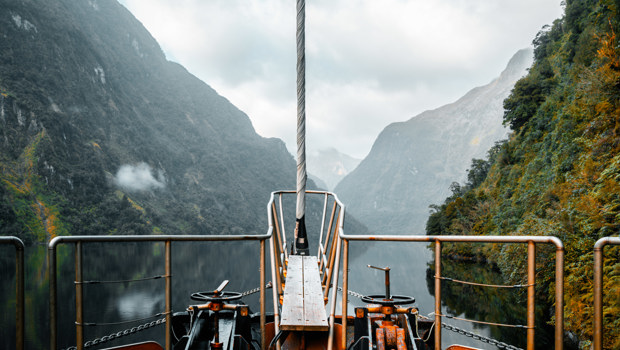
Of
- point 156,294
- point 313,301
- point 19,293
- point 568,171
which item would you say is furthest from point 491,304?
point 156,294

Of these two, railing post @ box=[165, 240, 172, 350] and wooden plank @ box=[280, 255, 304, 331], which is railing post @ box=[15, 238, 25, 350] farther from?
wooden plank @ box=[280, 255, 304, 331]

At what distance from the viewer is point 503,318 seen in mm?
18781

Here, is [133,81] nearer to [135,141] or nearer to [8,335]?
[135,141]

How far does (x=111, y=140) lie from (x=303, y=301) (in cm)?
12176

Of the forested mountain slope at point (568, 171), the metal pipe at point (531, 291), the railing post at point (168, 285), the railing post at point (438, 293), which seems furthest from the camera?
the forested mountain slope at point (568, 171)

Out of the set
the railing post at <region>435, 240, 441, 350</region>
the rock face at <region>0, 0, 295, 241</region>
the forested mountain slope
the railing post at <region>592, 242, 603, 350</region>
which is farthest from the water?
the rock face at <region>0, 0, 295, 241</region>

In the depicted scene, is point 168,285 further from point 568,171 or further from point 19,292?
point 568,171

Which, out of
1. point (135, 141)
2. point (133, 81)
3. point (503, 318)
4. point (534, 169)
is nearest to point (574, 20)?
point (534, 169)

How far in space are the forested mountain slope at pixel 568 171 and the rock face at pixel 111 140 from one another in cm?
6515

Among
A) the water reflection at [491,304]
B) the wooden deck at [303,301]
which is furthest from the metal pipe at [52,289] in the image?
the water reflection at [491,304]

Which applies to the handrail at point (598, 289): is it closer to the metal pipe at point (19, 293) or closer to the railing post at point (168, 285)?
the railing post at point (168, 285)

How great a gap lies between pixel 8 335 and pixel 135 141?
104976 millimetres

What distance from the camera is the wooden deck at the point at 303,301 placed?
10.0ft

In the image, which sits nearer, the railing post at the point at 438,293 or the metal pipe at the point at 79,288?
the metal pipe at the point at 79,288
